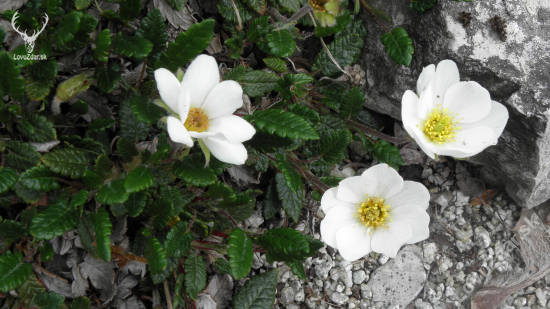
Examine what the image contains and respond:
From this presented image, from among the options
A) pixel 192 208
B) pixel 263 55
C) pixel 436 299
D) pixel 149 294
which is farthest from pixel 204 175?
pixel 436 299

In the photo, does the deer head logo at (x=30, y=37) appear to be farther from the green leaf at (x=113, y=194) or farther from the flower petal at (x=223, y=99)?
the flower petal at (x=223, y=99)

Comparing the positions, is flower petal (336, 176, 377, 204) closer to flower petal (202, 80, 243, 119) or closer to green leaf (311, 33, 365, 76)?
flower petal (202, 80, 243, 119)

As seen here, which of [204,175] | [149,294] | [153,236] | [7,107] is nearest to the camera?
[204,175]

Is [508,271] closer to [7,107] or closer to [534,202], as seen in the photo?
[534,202]

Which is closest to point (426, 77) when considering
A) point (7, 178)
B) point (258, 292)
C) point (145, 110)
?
point (145, 110)

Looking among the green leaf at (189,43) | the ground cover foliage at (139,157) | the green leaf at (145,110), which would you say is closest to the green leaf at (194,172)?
the ground cover foliage at (139,157)

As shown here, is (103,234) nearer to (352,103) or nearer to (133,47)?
(133,47)
